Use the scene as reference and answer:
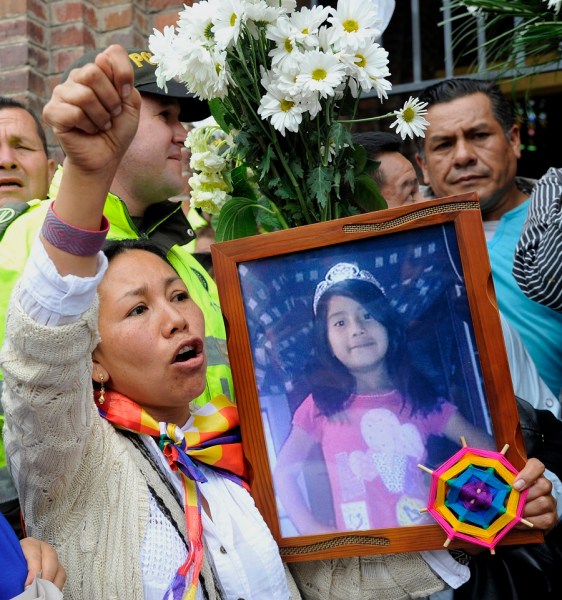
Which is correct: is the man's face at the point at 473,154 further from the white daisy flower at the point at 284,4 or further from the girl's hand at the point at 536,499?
the girl's hand at the point at 536,499

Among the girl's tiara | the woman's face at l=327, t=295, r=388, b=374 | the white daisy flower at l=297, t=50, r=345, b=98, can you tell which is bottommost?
the woman's face at l=327, t=295, r=388, b=374

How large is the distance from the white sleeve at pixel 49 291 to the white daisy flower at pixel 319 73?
0.63 m

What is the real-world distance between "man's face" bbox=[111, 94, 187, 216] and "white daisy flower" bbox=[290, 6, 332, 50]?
2.33 ft

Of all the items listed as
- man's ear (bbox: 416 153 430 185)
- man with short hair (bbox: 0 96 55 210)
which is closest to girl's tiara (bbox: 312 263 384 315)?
man with short hair (bbox: 0 96 55 210)

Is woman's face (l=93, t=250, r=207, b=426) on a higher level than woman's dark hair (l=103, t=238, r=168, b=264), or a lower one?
lower

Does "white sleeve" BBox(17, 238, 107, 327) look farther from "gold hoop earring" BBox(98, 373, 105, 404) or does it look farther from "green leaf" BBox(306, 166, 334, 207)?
"green leaf" BBox(306, 166, 334, 207)

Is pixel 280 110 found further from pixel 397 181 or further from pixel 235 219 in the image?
pixel 397 181

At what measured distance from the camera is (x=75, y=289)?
1.33m

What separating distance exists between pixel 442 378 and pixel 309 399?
253mm

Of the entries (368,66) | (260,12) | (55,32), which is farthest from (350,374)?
(55,32)

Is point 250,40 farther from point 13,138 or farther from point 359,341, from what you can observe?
point 13,138

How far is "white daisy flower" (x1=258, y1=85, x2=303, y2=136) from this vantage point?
176 cm

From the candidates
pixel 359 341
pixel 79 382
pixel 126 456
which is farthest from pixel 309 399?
pixel 79 382

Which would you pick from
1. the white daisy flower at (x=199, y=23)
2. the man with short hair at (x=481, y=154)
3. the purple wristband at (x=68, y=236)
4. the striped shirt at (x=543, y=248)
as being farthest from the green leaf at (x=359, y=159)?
the man with short hair at (x=481, y=154)
